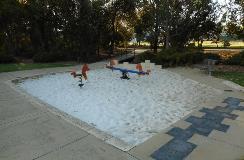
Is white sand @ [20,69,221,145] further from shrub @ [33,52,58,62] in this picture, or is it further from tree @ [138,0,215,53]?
tree @ [138,0,215,53]

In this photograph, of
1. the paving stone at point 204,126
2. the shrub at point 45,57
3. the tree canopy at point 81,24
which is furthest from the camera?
the tree canopy at point 81,24

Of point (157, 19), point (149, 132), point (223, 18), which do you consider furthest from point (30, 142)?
point (223, 18)

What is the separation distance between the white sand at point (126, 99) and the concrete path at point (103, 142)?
55 centimetres

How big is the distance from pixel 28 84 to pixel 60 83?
1.45m

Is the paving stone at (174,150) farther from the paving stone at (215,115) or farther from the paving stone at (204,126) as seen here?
the paving stone at (215,115)

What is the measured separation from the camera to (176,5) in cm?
2345

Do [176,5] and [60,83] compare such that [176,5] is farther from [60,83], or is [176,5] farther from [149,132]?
[149,132]

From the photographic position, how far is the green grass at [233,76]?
41.9 ft

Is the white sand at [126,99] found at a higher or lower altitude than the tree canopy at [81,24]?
lower

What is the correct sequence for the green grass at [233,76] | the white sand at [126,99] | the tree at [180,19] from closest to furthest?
the white sand at [126,99]
the green grass at [233,76]
the tree at [180,19]

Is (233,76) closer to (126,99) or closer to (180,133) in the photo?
(126,99)

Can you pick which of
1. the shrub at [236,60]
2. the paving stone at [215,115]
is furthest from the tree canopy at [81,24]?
the paving stone at [215,115]

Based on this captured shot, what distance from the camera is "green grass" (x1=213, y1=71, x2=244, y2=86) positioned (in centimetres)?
1276

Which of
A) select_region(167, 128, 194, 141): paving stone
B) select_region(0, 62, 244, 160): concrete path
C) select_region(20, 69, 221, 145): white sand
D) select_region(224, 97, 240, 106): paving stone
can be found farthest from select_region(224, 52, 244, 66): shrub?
select_region(167, 128, 194, 141): paving stone
